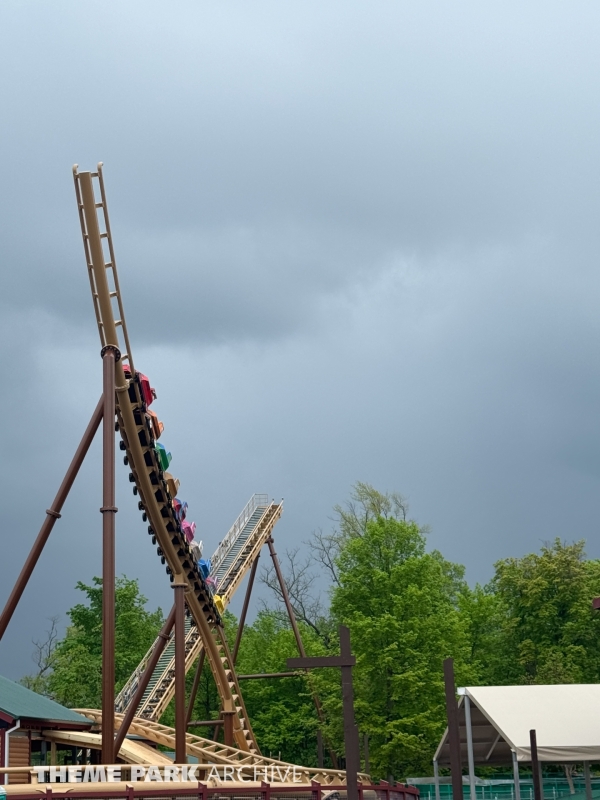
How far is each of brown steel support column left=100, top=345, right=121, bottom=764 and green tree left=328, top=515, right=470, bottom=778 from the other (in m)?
15.6

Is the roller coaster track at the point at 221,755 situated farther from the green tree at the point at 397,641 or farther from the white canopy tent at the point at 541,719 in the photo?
the green tree at the point at 397,641

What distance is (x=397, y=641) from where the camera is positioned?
3612 cm

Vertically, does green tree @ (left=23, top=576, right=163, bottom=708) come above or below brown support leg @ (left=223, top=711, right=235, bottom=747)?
above

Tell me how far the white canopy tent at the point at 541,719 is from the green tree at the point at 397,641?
25.3ft

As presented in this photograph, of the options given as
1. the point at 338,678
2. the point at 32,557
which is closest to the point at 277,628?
the point at 338,678

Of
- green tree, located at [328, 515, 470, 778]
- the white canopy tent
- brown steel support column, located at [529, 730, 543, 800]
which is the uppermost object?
green tree, located at [328, 515, 470, 778]

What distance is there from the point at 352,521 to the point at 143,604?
1981 centimetres

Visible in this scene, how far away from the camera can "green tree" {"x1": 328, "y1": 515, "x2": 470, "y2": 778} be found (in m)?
35.6

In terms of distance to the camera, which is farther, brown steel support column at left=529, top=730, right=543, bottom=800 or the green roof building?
the green roof building

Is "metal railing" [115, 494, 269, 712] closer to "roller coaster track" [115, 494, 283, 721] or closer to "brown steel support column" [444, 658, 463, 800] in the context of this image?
"roller coaster track" [115, 494, 283, 721]

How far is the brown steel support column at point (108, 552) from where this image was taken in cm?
2083

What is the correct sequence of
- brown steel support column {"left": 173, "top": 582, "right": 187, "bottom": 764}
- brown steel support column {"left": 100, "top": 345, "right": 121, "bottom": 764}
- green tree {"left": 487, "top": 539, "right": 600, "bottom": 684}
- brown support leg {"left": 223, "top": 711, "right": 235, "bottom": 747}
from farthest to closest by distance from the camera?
green tree {"left": 487, "top": 539, "right": 600, "bottom": 684}
brown support leg {"left": 223, "top": 711, "right": 235, "bottom": 747}
brown steel support column {"left": 173, "top": 582, "right": 187, "bottom": 764}
brown steel support column {"left": 100, "top": 345, "right": 121, "bottom": 764}

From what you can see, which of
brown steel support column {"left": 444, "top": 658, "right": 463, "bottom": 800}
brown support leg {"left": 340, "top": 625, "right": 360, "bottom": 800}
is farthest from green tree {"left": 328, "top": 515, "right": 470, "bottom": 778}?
brown support leg {"left": 340, "top": 625, "right": 360, "bottom": 800}

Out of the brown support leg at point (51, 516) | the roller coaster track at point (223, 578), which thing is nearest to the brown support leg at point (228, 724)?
the roller coaster track at point (223, 578)
